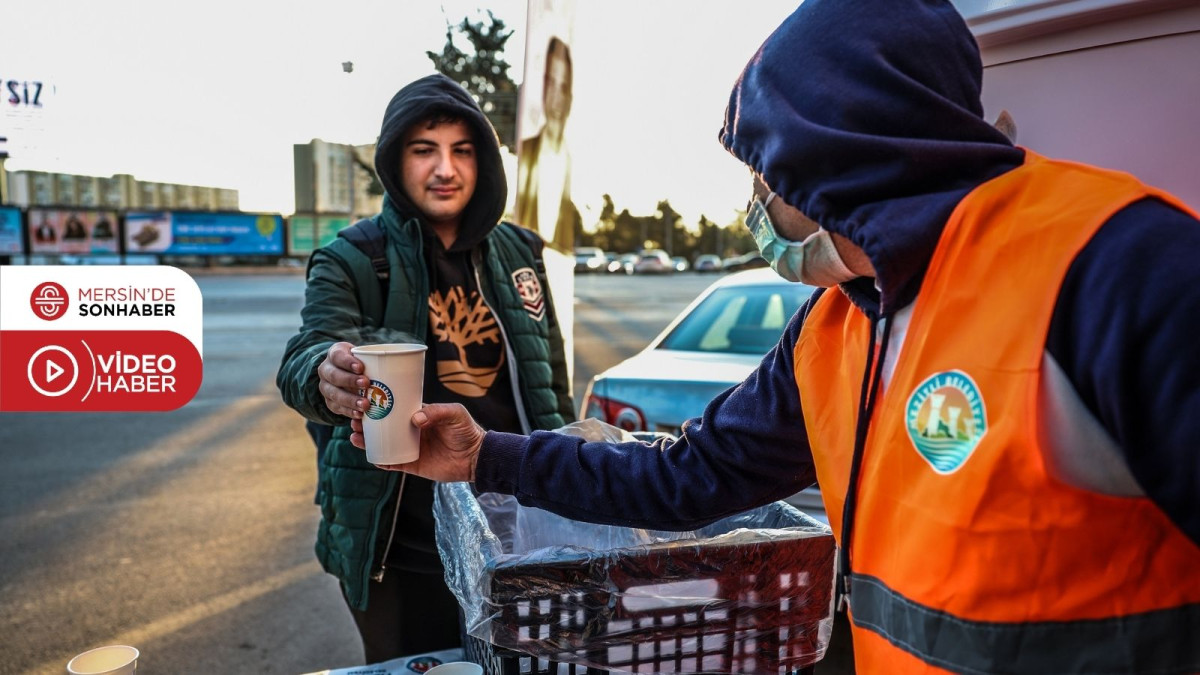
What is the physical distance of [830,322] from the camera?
4.48ft

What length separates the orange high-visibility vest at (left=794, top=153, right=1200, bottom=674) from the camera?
3.10 ft

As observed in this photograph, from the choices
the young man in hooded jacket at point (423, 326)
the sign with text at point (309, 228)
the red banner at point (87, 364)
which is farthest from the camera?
the sign with text at point (309, 228)

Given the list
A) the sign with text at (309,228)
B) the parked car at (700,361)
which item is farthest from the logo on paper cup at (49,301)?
the sign with text at (309,228)

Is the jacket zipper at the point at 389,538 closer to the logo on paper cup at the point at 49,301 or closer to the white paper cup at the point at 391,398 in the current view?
the white paper cup at the point at 391,398

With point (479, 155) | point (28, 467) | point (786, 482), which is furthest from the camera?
point (28, 467)

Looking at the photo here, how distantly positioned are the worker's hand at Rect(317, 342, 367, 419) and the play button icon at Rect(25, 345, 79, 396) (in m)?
5.38

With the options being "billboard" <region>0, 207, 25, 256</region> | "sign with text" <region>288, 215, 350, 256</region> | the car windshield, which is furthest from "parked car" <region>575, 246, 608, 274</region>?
the car windshield

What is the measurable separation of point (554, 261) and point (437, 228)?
272cm

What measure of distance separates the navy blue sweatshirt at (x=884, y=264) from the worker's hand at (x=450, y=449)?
2.8 inches

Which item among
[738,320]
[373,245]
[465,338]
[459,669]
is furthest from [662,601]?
[738,320]

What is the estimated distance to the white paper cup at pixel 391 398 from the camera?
1.51 meters

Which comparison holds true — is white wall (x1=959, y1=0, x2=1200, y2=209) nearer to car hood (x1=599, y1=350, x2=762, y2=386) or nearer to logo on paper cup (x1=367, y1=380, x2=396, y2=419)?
logo on paper cup (x1=367, y1=380, x2=396, y2=419)

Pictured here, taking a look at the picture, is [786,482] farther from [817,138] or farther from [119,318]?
[119,318]

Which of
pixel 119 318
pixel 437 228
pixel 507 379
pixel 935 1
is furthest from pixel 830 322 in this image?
pixel 119 318
